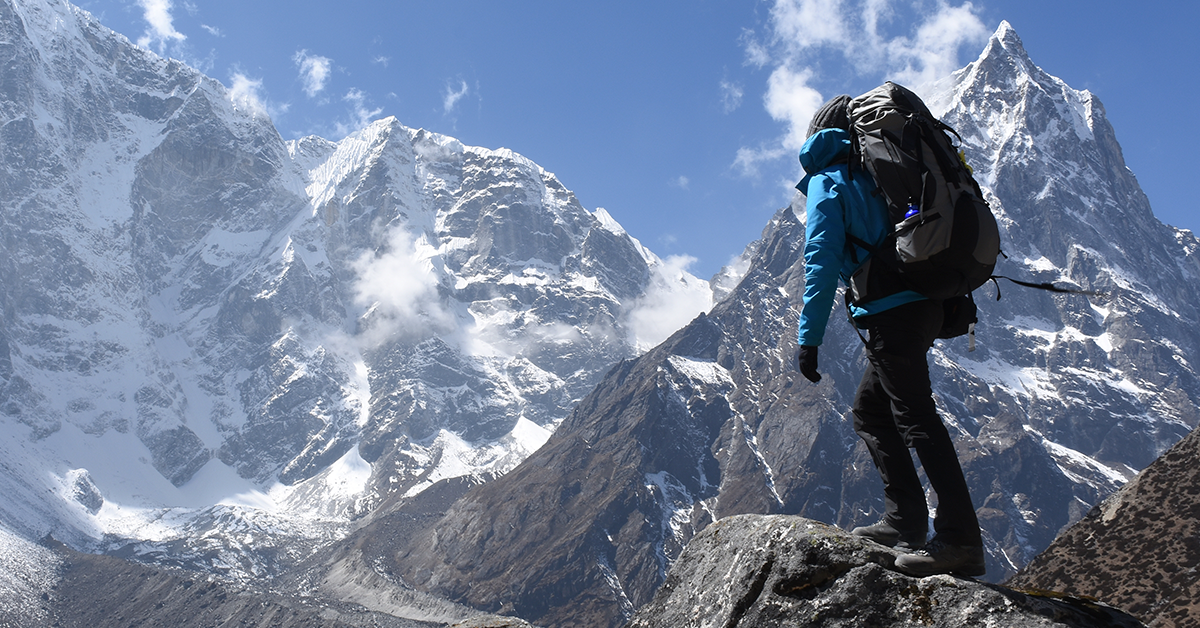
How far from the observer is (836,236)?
21.2 ft

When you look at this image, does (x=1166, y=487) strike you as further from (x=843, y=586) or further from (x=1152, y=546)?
(x=843, y=586)

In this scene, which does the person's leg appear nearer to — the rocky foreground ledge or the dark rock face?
the rocky foreground ledge

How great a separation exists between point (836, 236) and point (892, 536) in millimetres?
2283

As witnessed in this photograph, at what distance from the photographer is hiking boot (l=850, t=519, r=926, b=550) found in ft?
20.1

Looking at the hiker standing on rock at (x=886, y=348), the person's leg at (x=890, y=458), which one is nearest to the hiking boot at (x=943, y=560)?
the hiker standing on rock at (x=886, y=348)

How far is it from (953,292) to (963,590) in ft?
6.94

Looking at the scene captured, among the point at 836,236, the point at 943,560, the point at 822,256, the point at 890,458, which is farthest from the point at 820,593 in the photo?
the point at 836,236

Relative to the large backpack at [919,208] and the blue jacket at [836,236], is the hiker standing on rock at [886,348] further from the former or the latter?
the large backpack at [919,208]

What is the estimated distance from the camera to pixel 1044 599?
476cm

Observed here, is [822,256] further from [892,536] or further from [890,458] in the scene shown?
[892,536]

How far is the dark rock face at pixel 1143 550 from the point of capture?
27125 millimetres

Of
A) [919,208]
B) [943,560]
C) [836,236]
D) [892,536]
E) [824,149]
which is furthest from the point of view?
[824,149]

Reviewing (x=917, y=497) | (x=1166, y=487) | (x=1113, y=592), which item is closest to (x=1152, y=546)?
(x=1113, y=592)

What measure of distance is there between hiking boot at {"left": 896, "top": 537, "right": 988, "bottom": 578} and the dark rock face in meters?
19.9
